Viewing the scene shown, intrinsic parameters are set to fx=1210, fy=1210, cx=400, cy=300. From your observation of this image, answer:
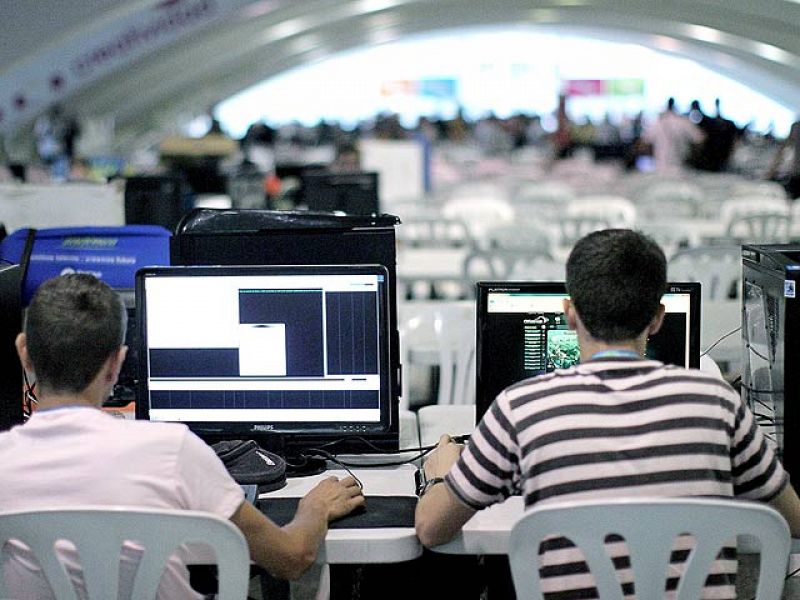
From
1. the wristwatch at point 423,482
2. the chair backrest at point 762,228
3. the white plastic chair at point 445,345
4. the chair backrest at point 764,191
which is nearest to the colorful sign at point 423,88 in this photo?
the chair backrest at point 764,191

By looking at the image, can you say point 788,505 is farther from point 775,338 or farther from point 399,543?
point 399,543

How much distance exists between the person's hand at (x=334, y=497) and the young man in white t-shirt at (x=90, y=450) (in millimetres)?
273

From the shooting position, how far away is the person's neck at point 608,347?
84.0 inches

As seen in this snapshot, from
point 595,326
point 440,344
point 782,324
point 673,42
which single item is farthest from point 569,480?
point 673,42

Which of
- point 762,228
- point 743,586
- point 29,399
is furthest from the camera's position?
point 762,228

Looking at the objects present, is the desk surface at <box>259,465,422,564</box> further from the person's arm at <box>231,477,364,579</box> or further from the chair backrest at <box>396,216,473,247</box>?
the chair backrest at <box>396,216,473,247</box>

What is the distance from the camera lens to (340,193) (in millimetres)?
6227

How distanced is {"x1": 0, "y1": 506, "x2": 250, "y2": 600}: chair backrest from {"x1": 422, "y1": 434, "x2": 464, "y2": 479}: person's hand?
62 centimetres

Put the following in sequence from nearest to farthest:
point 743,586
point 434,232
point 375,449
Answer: point 375,449
point 743,586
point 434,232

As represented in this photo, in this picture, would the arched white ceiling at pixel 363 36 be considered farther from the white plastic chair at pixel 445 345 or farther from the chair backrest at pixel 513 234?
the white plastic chair at pixel 445 345

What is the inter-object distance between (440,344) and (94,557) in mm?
2700

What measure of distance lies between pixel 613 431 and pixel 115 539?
2.77ft

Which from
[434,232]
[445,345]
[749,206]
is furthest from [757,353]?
[749,206]

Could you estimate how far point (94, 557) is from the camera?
6.52 feet
